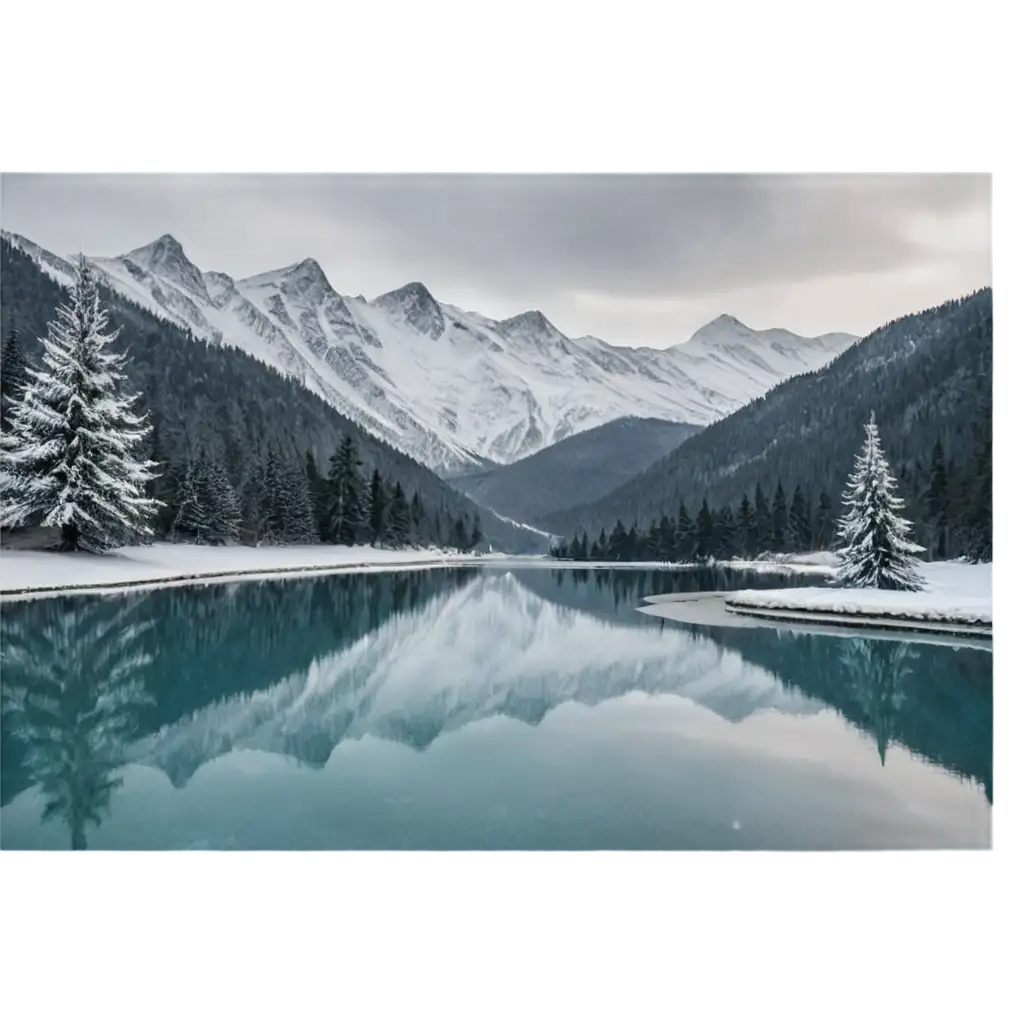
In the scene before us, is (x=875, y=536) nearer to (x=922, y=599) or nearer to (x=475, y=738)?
(x=922, y=599)

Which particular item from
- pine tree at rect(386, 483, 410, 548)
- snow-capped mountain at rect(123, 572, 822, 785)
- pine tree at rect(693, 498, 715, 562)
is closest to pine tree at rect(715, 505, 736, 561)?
pine tree at rect(693, 498, 715, 562)

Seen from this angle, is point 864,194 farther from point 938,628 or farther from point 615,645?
point 615,645

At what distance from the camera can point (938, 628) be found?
12.4 metres

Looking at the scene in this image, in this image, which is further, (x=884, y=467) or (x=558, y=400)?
(x=558, y=400)

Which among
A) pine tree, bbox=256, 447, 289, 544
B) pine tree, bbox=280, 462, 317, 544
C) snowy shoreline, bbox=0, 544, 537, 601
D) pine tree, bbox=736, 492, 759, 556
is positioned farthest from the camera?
pine tree, bbox=280, 462, 317, 544

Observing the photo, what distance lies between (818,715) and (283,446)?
25757 mm

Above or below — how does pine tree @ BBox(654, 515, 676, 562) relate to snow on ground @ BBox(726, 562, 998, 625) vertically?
above

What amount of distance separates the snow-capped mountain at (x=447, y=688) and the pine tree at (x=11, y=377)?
910cm

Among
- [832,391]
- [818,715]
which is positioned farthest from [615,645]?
[832,391]

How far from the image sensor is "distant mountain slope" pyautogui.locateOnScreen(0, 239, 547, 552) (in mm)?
21728

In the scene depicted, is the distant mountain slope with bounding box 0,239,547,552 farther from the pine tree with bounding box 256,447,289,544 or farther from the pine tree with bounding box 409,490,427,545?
the pine tree with bounding box 409,490,427,545

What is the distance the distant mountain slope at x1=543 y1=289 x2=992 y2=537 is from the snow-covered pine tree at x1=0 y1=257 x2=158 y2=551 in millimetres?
13255

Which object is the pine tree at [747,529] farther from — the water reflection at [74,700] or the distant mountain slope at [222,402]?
the water reflection at [74,700]

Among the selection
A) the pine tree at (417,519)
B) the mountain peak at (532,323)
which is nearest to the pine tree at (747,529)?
the mountain peak at (532,323)
